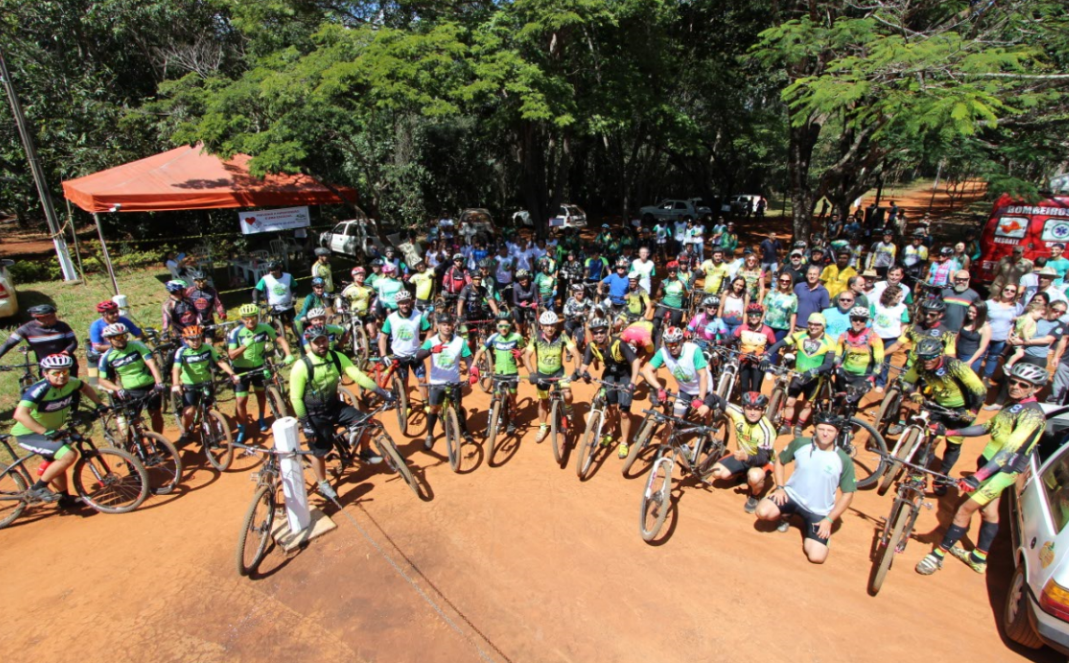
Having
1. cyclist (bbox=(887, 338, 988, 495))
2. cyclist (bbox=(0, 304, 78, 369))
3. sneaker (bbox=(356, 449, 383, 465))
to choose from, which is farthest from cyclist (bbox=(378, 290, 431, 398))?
cyclist (bbox=(887, 338, 988, 495))

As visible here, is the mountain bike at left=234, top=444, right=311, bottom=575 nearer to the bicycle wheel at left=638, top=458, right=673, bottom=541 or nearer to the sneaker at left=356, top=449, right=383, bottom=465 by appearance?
the sneaker at left=356, top=449, right=383, bottom=465

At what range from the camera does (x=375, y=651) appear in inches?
179

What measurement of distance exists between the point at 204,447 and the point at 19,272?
14.1 meters

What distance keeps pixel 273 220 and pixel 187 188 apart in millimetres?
2238

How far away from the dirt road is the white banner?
32.9 feet

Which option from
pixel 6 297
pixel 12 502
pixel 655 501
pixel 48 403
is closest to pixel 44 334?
pixel 48 403

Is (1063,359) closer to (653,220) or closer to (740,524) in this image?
(740,524)

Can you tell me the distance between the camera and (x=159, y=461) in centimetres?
679

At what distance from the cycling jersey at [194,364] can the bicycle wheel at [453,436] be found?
320 centimetres

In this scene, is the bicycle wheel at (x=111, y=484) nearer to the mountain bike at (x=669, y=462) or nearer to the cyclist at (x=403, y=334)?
the cyclist at (x=403, y=334)

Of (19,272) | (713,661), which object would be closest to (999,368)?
(713,661)

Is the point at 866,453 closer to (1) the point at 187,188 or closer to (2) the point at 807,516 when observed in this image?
(2) the point at 807,516

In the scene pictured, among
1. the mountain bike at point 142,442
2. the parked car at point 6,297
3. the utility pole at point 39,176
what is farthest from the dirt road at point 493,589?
the utility pole at point 39,176

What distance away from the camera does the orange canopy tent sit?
13.3 metres
